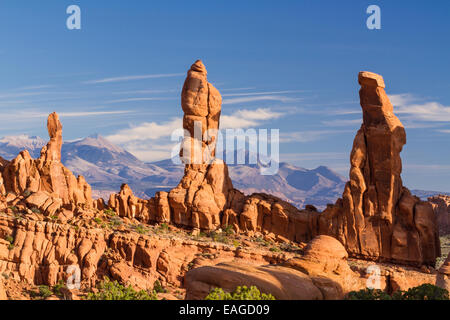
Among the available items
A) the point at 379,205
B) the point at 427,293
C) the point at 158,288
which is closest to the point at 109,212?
the point at 158,288

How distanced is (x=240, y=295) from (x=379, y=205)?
129 feet

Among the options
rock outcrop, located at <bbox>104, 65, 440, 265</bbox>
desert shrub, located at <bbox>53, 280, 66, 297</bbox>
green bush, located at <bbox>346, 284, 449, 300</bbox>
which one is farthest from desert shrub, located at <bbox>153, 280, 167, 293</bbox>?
green bush, located at <bbox>346, 284, 449, 300</bbox>

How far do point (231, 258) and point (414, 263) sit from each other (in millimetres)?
19869

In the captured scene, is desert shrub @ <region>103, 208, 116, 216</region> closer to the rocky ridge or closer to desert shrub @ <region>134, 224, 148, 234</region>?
the rocky ridge

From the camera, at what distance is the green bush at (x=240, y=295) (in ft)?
134

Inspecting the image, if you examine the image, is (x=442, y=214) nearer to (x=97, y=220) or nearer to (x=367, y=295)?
(x=97, y=220)

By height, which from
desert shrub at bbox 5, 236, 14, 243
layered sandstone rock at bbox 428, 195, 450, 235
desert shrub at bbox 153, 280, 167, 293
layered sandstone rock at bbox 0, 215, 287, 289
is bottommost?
layered sandstone rock at bbox 428, 195, 450, 235

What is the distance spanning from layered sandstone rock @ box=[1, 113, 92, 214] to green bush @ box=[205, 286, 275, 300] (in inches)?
1539

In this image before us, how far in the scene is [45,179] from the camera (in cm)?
7956

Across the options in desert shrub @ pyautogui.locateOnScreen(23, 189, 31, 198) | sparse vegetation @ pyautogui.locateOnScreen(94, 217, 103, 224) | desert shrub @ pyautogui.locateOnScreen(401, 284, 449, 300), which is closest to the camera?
desert shrub @ pyautogui.locateOnScreen(401, 284, 449, 300)

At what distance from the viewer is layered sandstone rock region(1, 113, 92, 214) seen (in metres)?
78.8

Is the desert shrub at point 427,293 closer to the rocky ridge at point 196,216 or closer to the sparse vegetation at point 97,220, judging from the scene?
the rocky ridge at point 196,216

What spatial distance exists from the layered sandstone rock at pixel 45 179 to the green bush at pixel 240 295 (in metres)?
39.1
